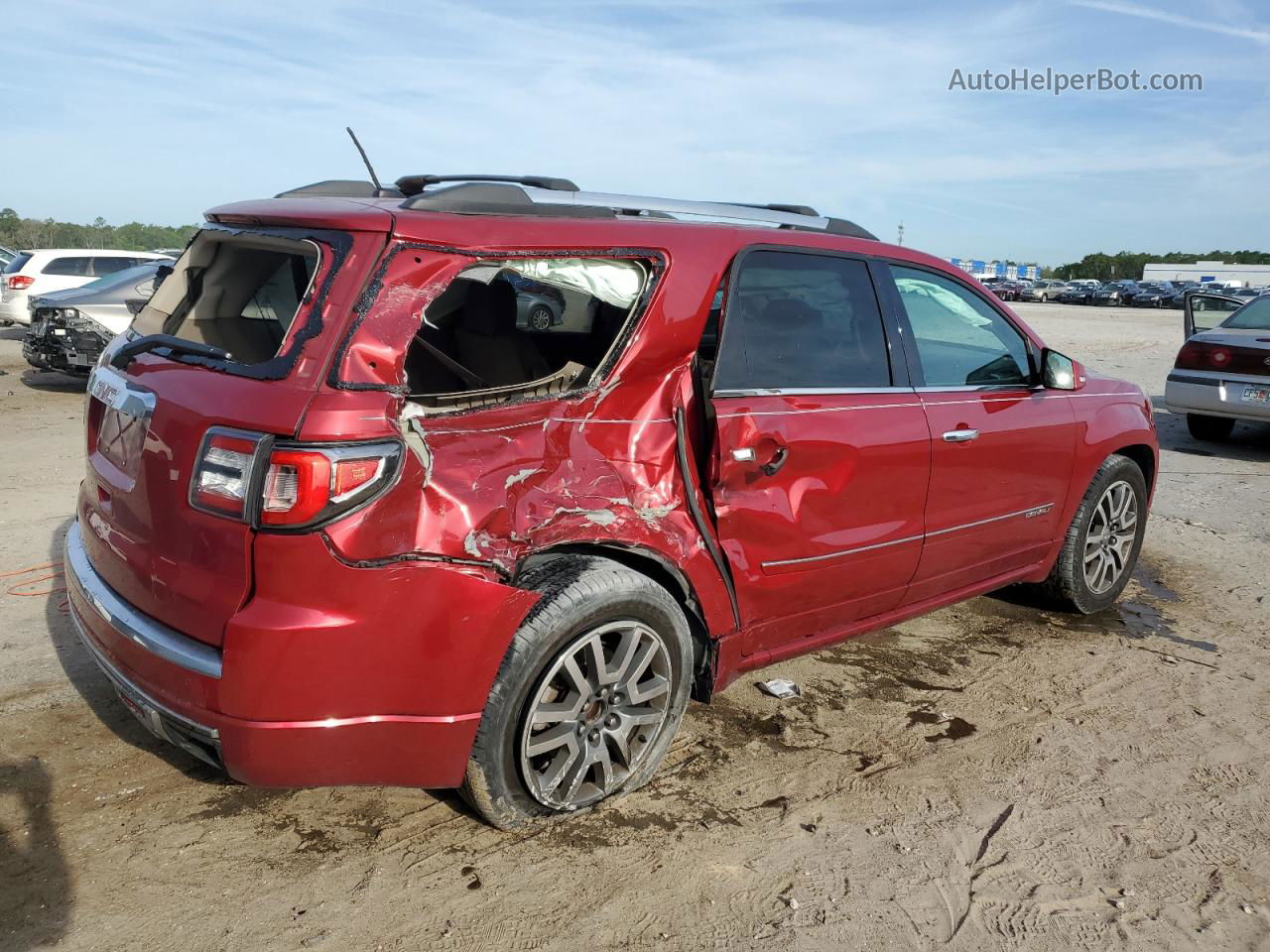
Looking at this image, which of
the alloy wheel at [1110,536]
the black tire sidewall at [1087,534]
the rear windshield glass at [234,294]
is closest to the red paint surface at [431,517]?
the rear windshield glass at [234,294]

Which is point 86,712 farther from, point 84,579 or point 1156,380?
point 1156,380

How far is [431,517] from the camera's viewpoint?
261cm

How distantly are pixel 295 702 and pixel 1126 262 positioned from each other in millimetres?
125734

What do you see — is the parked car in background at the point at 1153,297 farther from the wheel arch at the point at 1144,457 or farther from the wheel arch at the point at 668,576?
the wheel arch at the point at 668,576

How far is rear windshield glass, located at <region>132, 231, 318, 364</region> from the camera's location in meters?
2.87

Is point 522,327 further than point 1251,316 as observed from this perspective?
No

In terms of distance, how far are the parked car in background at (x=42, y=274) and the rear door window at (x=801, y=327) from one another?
15.2 m

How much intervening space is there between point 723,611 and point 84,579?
6.59ft

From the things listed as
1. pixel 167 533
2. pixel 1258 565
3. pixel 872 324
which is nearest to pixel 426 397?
pixel 167 533

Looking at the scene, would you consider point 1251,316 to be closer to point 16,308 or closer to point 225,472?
point 225,472

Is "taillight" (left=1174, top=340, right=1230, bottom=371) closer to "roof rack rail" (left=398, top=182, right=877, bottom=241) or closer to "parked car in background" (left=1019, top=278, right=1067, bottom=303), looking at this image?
"roof rack rail" (left=398, top=182, right=877, bottom=241)

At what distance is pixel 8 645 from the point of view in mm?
4215

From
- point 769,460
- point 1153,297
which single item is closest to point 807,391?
point 769,460

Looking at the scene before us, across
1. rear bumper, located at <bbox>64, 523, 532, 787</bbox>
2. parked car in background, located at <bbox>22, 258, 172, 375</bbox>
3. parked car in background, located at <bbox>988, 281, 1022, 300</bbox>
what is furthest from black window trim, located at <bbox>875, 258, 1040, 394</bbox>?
parked car in background, located at <bbox>988, 281, 1022, 300</bbox>
